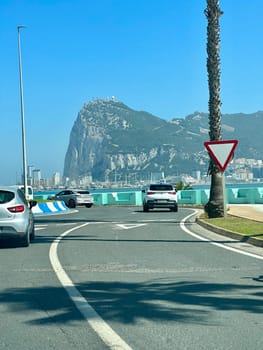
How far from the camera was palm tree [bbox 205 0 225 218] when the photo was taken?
2548 centimetres

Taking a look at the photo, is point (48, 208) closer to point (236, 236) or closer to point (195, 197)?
point (195, 197)

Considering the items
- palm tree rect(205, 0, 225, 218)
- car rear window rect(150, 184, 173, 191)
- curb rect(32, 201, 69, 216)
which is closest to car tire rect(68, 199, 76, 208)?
curb rect(32, 201, 69, 216)

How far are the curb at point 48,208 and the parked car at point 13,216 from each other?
19.8m

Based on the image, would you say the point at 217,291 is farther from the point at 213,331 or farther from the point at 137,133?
the point at 137,133

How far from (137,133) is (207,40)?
477 ft

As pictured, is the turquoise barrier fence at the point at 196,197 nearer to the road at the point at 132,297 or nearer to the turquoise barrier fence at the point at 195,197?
the turquoise barrier fence at the point at 195,197

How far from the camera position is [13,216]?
16.2 m

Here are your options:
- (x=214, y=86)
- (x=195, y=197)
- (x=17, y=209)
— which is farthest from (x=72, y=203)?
(x=17, y=209)

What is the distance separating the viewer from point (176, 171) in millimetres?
132125

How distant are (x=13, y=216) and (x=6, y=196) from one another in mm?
591

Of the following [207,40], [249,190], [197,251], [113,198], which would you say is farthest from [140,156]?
[197,251]

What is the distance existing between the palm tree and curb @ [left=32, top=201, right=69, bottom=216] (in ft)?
45.4

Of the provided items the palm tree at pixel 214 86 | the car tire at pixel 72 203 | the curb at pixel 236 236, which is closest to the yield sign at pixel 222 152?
the curb at pixel 236 236

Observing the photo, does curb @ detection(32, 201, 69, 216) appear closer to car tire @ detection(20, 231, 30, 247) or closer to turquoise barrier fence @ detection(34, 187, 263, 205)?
turquoise barrier fence @ detection(34, 187, 263, 205)
